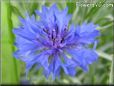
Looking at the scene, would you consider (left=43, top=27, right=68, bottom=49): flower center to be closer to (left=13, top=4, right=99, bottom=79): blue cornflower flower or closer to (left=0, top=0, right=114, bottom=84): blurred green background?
(left=13, top=4, right=99, bottom=79): blue cornflower flower

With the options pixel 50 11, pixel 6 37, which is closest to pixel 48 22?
pixel 50 11

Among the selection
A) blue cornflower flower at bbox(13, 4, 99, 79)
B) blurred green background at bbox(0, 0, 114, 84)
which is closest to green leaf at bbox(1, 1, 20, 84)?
blurred green background at bbox(0, 0, 114, 84)

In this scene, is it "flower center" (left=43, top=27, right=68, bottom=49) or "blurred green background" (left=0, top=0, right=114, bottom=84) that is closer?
"flower center" (left=43, top=27, right=68, bottom=49)

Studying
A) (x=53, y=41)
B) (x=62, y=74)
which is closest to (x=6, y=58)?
(x=62, y=74)

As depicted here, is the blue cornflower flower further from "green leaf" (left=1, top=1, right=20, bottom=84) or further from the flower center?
"green leaf" (left=1, top=1, right=20, bottom=84)

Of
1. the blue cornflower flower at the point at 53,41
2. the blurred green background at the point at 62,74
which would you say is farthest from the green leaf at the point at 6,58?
the blue cornflower flower at the point at 53,41

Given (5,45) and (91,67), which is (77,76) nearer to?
(91,67)

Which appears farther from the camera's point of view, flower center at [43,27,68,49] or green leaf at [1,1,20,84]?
green leaf at [1,1,20,84]

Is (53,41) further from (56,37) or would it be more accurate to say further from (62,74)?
(62,74)
